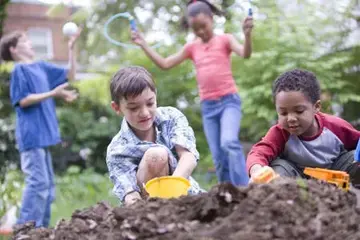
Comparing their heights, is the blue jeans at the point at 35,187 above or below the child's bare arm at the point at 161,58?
below

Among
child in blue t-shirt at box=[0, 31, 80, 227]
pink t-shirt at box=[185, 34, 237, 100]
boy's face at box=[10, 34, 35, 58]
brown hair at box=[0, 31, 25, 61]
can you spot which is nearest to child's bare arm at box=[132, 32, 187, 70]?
pink t-shirt at box=[185, 34, 237, 100]

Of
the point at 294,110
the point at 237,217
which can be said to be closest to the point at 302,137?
the point at 294,110

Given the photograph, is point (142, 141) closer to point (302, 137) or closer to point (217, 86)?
point (302, 137)

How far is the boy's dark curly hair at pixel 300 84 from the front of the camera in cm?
301

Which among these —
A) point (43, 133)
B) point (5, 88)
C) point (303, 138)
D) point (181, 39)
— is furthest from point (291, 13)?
point (303, 138)

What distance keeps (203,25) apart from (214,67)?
39 centimetres

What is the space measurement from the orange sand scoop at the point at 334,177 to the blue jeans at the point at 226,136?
2.51 m

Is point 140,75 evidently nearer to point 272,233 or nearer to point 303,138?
point 303,138

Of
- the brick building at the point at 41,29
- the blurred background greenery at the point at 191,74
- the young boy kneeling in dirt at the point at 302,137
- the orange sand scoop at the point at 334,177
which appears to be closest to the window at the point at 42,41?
the brick building at the point at 41,29

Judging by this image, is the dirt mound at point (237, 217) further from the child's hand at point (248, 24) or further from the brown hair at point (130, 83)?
the child's hand at point (248, 24)

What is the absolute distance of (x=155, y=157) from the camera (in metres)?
2.93

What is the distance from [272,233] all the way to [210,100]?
357cm

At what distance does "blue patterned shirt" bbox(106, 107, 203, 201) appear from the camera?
3088 millimetres

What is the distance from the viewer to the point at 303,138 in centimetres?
321
